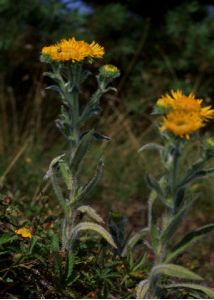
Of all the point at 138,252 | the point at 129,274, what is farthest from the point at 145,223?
the point at 129,274

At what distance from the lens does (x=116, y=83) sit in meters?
7.37

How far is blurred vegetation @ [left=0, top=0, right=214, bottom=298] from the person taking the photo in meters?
4.96

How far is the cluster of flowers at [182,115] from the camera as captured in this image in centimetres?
176

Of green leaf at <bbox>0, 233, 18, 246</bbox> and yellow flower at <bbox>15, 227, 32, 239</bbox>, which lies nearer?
green leaf at <bbox>0, 233, 18, 246</bbox>

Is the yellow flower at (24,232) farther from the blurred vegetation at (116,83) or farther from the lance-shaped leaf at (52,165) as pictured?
the blurred vegetation at (116,83)

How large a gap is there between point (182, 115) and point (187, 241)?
394 millimetres

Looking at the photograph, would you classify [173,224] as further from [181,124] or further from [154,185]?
[181,124]

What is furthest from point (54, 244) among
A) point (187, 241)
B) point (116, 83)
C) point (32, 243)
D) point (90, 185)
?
point (116, 83)

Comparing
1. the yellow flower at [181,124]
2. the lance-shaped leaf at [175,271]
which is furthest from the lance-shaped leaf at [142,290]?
the yellow flower at [181,124]

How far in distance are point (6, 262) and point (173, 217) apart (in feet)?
1.98

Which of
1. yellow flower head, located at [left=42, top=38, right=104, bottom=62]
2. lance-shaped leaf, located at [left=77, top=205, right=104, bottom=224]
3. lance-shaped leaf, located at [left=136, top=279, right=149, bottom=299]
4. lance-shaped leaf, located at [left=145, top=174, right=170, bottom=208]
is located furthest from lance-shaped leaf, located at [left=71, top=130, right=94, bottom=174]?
lance-shaped leaf, located at [left=136, top=279, right=149, bottom=299]

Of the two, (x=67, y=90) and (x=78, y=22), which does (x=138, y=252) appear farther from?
(x=78, y=22)

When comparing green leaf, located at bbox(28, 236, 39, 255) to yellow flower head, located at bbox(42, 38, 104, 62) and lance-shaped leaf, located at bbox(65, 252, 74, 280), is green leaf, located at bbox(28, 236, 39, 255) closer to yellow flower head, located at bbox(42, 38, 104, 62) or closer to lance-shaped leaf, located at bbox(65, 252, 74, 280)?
lance-shaped leaf, located at bbox(65, 252, 74, 280)

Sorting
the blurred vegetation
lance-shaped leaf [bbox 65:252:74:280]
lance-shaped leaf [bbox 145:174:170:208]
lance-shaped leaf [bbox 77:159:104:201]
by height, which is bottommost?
lance-shaped leaf [bbox 65:252:74:280]
